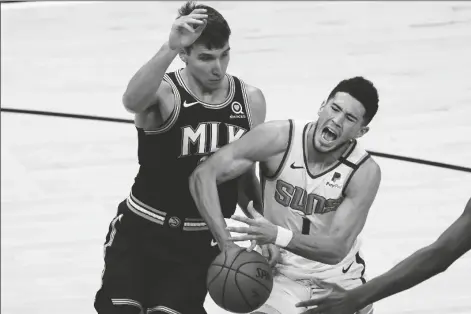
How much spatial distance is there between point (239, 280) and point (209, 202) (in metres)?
0.46

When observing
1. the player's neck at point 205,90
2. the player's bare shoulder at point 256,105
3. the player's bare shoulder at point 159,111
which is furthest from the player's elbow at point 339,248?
the player's bare shoulder at point 159,111

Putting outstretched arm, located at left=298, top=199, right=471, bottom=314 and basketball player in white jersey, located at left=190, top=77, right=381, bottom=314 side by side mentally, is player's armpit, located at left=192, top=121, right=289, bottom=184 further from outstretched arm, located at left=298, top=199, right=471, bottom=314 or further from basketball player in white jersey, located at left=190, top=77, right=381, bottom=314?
outstretched arm, located at left=298, top=199, right=471, bottom=314

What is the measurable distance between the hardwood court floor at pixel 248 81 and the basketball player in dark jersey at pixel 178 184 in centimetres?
121

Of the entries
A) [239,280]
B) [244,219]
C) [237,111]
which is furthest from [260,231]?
[237,111]

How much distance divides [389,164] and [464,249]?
3.81 m

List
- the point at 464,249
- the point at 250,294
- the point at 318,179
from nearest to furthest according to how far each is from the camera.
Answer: the point at 464,249 → the point at 250,294 → the point at 318,179

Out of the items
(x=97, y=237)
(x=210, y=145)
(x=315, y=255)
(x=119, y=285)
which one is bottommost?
(x=97, y=237)

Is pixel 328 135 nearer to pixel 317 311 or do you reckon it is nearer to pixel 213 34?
pixel 213 34

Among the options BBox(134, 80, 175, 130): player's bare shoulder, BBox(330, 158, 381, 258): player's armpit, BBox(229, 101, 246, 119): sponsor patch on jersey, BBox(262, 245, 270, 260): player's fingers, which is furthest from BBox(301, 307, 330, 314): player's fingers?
BBox(134, 80, 175, 130): player's bare shoulder

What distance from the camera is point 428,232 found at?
24.3 feet

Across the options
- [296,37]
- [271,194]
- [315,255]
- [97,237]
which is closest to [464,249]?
[315,255]

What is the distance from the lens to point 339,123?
536 centimetres

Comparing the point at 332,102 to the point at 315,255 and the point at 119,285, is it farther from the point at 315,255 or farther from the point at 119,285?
the point at 119,285

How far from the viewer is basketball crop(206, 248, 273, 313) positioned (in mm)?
5098
